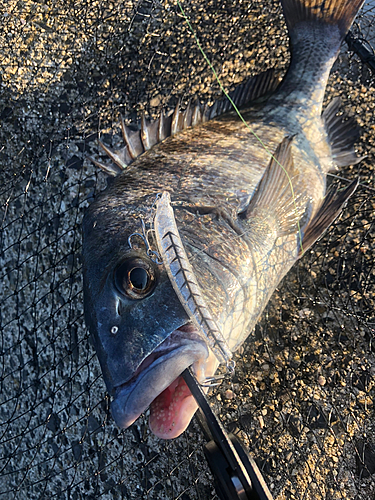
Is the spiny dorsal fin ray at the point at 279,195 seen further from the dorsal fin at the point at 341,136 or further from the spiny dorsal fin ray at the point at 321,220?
the dorsal fin at the point at 341,136

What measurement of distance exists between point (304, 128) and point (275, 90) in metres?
0.40

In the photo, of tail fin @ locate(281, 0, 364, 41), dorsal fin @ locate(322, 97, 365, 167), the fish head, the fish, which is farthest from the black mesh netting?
the fish head

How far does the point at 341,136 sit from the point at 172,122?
1.25 meters

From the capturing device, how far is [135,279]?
59.1 inches

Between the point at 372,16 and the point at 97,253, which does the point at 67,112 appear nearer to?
the point at 97,253

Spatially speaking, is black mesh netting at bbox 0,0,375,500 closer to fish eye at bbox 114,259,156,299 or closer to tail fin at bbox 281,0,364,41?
tail fin at bbox 281,0,364,41

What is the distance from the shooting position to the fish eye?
1.50 metres

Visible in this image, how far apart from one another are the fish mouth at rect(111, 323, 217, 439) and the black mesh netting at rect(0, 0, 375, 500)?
1.03 m

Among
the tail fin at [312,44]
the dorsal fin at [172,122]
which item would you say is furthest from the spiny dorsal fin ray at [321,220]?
the dorsal fin at [172,122]

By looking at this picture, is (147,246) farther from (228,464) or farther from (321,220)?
(321,220)

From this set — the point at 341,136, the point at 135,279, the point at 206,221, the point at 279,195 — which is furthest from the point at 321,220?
the point at 135,279

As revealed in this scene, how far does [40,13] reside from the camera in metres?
3.26

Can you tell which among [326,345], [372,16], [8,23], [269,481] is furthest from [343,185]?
[8,23]

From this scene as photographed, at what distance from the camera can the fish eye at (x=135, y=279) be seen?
1497 mm
